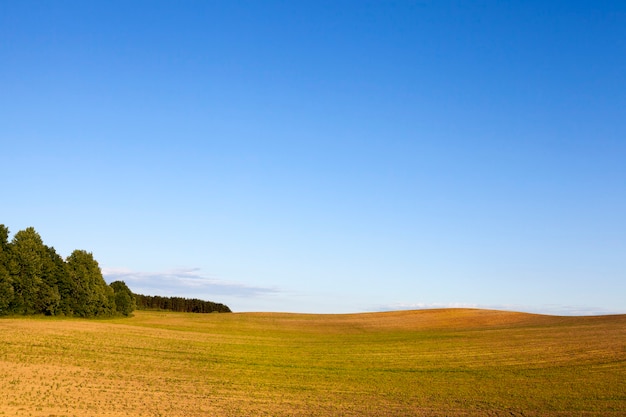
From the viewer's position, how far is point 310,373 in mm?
37594

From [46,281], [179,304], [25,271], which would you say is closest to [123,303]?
[46,281]

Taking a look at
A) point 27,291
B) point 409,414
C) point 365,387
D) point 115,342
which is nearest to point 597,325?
point 365,387

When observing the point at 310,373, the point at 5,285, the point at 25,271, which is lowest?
the point at 310,373

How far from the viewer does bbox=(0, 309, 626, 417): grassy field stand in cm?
2722

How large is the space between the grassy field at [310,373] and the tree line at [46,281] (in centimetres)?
1433

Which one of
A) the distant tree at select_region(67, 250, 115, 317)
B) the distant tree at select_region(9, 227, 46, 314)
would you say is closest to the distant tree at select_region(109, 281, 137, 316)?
the distant tree at select_region(67, 250, 115, 317)

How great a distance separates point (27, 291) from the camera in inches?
2542

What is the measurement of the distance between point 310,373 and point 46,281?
145 feet

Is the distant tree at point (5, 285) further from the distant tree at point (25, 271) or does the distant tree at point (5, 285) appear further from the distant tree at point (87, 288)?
the distant tree at point (87, 288)

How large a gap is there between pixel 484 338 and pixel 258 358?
23818mm

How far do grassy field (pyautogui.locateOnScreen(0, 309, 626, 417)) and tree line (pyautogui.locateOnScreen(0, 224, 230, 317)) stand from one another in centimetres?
1433

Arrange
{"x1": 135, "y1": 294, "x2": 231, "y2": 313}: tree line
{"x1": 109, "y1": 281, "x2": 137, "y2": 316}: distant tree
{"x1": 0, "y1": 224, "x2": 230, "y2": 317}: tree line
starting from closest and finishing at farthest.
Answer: {"x1": 0, "y1": 224, "x2": 230, "y2": 317}: tree line < {"x1": 109, "y1": 281, "x2": 137, "y2": 316}: distant tree < {"x1": 135, "y1": 294, "x2": 231, "y2": 313}: tree line

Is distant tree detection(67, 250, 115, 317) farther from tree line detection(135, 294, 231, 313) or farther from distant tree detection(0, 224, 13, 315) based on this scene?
tree line detection(135, 294, 231, 313)

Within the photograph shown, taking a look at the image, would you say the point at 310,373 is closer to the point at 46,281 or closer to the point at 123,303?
the point at 46,281
